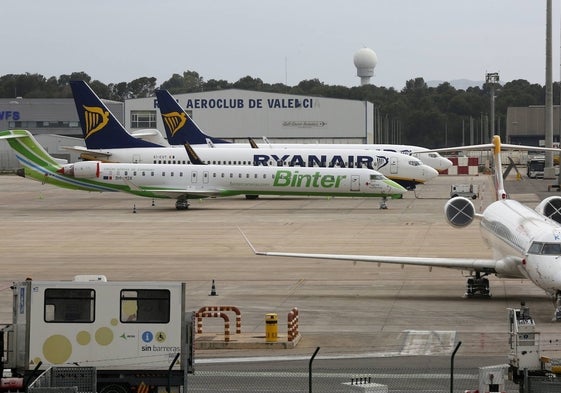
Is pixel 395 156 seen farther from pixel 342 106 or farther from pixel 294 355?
pixel 342 106

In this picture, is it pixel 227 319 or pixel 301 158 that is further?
pixel 301 158

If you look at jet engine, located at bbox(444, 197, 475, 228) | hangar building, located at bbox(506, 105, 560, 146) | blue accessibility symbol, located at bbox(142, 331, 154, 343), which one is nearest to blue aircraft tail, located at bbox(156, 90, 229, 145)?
jet engine, located at bbox(444, 197, 475, 228)

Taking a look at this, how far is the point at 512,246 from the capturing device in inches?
1176

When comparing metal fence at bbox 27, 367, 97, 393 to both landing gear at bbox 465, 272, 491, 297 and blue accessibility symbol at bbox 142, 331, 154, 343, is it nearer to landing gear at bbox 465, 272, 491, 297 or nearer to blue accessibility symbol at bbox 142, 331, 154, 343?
blue accessibility symbol at bbox 142, 331, 154, 343

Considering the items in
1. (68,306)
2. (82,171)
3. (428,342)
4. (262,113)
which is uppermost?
(262,113)

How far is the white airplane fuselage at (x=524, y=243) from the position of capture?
27391 mm

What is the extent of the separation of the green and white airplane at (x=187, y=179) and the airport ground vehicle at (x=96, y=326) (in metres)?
46.6

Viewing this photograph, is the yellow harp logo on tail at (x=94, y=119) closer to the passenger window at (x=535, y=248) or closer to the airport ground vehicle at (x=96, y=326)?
the passenger window at (x=535, y=248)

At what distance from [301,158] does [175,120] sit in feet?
56.8


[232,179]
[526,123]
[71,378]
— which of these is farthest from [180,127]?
[526,123]

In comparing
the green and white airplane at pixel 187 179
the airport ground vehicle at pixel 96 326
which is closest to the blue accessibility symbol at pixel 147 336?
the airport ground vehicle at pixel 96 326

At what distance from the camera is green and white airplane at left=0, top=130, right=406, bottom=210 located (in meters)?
66.8

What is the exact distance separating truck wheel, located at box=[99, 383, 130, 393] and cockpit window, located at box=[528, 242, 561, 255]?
1256cm

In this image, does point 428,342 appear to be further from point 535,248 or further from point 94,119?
point 94,119
